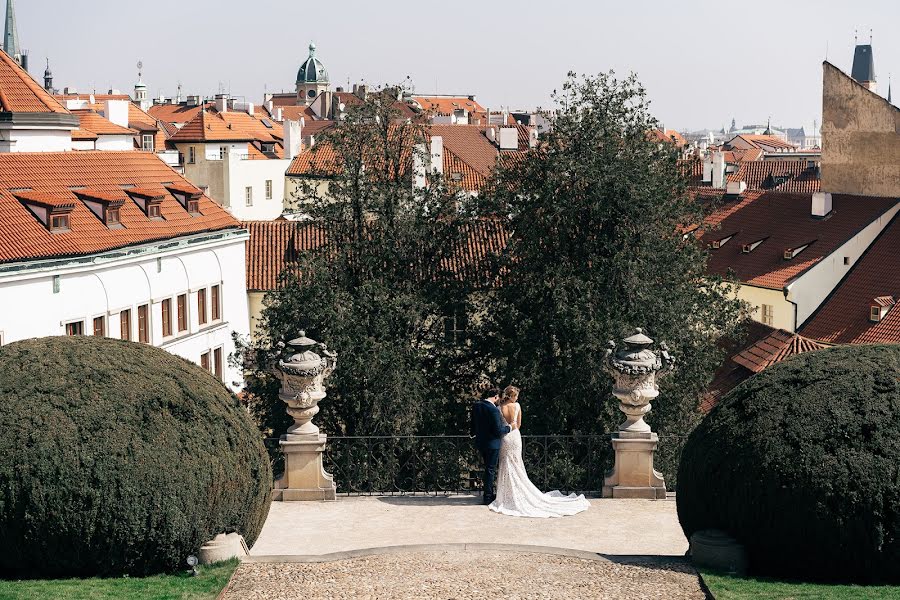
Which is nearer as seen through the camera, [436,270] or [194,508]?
[194,508]

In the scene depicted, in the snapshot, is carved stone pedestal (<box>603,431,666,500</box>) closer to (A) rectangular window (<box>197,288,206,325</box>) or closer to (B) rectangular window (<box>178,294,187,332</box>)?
(B) rectangular window (<box>178,294,187,332</box>)

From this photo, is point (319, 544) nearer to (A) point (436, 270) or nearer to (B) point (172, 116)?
(A) point (436, 270)

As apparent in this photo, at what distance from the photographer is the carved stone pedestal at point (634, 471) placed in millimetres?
16828

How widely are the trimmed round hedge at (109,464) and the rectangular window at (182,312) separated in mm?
26920

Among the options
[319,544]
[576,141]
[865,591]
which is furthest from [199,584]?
[576,141]

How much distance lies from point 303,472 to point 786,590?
693 cm

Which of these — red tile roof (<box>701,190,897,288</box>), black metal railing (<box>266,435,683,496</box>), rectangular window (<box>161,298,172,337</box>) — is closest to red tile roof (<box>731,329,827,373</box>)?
red tile roof (<box>701,190,897,288</box>)

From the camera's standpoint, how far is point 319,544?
14.9 meters

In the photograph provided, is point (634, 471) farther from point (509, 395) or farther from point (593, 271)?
point (593, 271)

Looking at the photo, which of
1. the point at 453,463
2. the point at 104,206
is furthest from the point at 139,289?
the point at 453,463

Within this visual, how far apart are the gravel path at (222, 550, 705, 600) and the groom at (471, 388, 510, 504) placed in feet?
9.47

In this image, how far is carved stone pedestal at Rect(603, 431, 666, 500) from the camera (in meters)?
16.8

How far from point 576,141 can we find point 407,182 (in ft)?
13.1

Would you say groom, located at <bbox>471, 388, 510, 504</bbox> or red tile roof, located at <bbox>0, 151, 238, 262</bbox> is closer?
groom, located at <bbox>471, 388, 510, 504</bbox>
